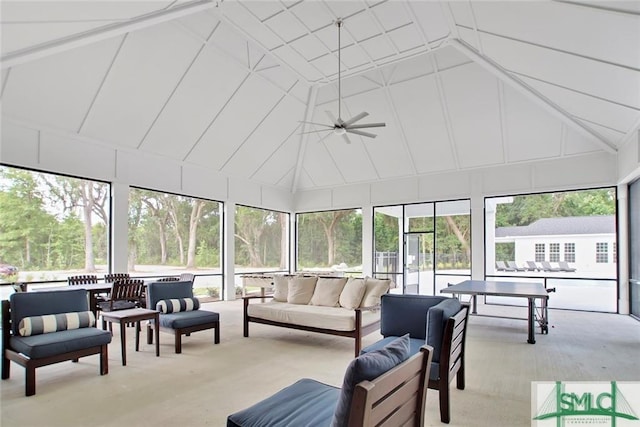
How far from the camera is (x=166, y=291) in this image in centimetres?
526

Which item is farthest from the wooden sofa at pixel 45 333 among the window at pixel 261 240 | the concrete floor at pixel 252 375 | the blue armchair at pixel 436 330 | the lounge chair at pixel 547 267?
the lounge chair at pixel 547 267

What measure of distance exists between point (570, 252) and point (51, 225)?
36.3 feet

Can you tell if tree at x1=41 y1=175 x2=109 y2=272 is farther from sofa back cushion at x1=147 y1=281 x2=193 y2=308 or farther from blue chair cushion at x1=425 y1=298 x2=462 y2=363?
blue chair cushion at x1=425 y1=298 x2=462 y2=363

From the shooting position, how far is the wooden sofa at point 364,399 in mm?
1514

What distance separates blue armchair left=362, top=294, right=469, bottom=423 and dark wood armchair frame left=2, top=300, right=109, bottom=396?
283 centimetres

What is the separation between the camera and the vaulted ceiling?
14.5 feet

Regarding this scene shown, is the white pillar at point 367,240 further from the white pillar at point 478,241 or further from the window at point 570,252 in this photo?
the window at point 570,252

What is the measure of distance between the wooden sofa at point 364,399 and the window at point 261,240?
8504 mm

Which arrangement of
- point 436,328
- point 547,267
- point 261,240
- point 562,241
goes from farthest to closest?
point 261,240 → point 547,267 → point 562,241 → point 436,328

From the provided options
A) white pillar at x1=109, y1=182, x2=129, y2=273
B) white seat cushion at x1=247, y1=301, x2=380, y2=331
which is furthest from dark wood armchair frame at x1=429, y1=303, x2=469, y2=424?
A: white pillar at x1=109, y1=182, x2=129, y2=273

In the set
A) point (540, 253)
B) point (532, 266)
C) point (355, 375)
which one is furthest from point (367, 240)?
point (355, 375)

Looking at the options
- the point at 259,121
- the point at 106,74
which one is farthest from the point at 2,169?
the point at 259,121

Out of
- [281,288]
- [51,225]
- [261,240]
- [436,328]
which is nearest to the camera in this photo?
[436,328]

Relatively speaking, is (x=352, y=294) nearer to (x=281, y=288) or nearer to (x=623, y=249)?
(x=281, y=288)
